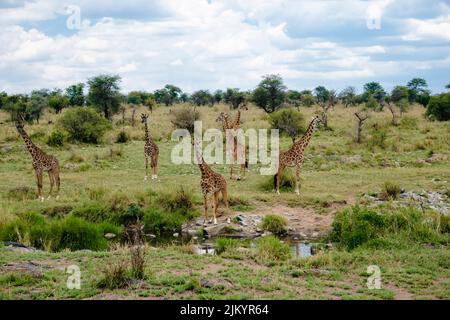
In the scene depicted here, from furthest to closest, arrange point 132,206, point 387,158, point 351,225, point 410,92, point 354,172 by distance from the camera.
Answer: point 410,92 < point 387,158 < point 354,172 < point 132,206 < point 351,225

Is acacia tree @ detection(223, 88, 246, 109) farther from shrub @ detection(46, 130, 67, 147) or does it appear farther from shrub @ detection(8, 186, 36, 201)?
shrub @ detection(8, 186, 36, 201)

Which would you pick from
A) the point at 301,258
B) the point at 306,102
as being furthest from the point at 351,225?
the point at 306,102

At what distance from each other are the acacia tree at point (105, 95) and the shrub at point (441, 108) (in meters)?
26.0

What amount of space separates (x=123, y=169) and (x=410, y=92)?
5989 cm

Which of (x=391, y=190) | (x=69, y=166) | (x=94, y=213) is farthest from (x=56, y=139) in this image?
(x=391, y=190)

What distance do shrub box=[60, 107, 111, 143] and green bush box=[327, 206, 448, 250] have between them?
21075mm

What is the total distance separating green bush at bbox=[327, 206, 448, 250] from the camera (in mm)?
12692

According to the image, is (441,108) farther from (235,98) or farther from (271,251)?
(271,251)

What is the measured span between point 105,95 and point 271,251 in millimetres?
37364

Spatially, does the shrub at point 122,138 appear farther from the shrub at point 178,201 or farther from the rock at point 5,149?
the shrub at point 178,201

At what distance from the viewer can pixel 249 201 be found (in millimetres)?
17969

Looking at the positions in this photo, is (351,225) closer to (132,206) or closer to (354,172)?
(132,206)

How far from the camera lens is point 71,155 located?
26016 millimetres

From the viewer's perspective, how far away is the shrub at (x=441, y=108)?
41969 mm
